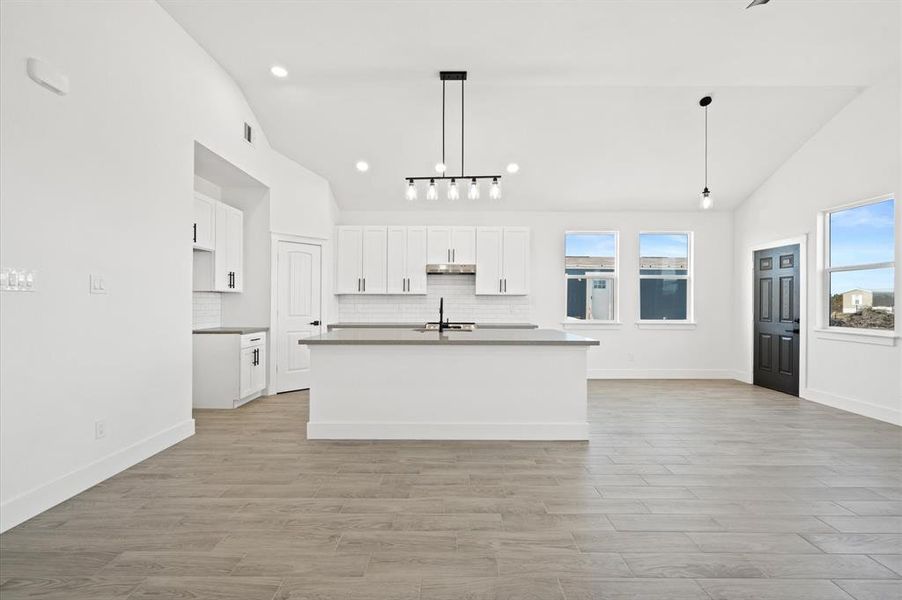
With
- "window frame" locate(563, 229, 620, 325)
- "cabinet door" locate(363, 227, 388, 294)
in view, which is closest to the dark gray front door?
"window frame" locate(563, 229, 620, 325)

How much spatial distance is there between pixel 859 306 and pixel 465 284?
16.4 feet

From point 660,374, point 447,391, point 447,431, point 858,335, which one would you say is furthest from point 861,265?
point 447,431

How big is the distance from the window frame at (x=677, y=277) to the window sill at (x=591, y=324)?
367 mm

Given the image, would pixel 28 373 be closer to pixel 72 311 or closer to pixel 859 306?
pixel 72 311

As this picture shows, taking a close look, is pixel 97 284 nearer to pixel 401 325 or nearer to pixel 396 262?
pixel 401 325

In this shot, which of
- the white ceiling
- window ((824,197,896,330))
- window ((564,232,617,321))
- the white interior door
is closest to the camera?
the white ceiling

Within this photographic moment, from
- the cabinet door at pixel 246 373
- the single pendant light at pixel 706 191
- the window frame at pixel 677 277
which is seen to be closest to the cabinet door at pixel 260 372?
the cabinet door at pixel 246 373

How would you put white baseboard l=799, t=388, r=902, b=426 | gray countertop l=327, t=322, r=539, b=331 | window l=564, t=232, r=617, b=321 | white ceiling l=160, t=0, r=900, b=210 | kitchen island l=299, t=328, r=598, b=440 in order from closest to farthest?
white ceiling l=160, t=0, r=900, b=210, kitchen island l=299, t=328, r=598, b=440, white baseboard l=799, t=388, r=902, b=426, gray countertop l=327, t=322, r=539, b=331, window l=564, t=232, r=617, b=321

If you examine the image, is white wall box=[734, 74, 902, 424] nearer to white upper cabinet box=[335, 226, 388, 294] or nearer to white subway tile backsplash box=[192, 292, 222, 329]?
white upper cabinet box=[335, 226, 388, 294]

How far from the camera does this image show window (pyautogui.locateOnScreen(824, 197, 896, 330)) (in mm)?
5113

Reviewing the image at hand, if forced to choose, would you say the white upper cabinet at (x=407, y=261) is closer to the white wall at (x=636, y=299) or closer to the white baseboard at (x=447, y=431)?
the white wall at (x=636, y=299)

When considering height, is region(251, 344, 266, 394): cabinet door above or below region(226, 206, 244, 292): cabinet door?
below

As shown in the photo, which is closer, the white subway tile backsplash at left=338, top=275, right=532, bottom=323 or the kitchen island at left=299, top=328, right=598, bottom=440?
the kitchen island at left=299, top=328, right=598, bottom=440

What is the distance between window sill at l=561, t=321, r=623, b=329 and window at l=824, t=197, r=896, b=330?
2.73 metres
